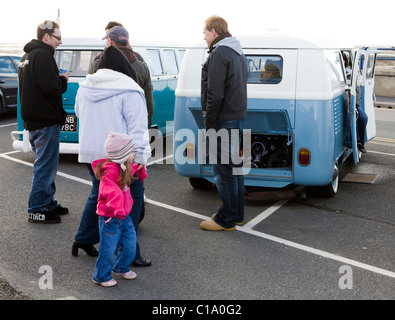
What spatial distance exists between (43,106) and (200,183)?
2.47 m

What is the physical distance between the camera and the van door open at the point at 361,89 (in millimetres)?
6992

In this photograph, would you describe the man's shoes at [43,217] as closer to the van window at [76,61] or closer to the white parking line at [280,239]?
the white parking line at [280,239]

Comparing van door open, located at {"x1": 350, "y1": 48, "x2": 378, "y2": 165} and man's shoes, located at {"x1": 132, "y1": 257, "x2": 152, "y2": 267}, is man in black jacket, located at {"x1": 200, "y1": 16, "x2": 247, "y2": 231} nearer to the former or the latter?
man's shoes, located at {"x1": 132, "y1": 257, "x2": 152, "y2": 267}

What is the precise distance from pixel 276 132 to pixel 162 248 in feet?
6.91

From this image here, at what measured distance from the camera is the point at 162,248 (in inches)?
206

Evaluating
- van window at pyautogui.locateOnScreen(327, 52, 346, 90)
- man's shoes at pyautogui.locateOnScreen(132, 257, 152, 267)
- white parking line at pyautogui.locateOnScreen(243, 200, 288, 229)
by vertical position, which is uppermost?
van window at pyautogui.locateOnScreen(327, 52, 346, 90)

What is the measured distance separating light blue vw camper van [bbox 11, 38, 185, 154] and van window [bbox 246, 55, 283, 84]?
3.10m

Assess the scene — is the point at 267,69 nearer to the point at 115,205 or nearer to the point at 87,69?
the point at 115,205

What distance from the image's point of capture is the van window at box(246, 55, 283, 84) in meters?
6.33

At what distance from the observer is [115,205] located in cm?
410

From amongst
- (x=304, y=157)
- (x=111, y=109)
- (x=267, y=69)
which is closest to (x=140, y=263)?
(x=111, y=109)

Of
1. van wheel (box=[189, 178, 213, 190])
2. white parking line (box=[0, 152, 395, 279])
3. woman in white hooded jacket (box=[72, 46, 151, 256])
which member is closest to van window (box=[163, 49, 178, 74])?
van wheel (box=[189, 178, 213, 190])
